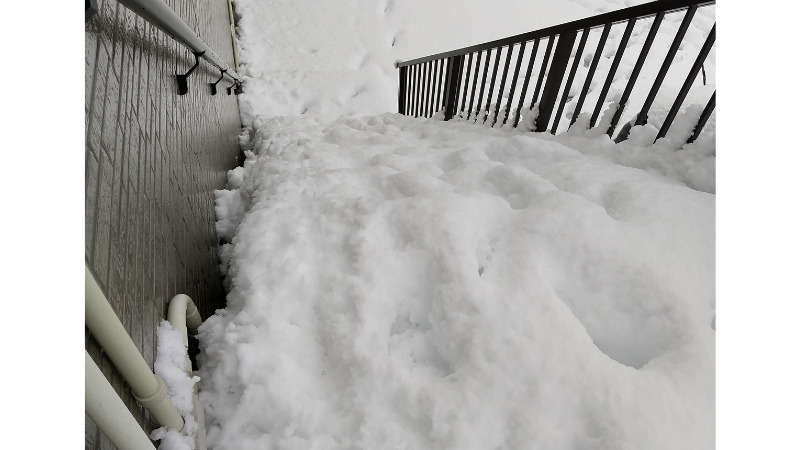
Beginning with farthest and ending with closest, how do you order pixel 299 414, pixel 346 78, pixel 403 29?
1. pixel 403 29
2. pixel 346 78
3. pixel 299 414

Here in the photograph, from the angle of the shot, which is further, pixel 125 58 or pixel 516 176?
pixel 516 176

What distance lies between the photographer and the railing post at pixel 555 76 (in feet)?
7.72

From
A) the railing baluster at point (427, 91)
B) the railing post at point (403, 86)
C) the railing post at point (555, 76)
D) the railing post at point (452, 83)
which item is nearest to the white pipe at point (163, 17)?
the railing post at point (555, 76)

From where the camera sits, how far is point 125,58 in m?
1.26

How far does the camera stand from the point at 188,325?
1.51 m

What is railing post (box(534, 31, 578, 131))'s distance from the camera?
7.72 ft

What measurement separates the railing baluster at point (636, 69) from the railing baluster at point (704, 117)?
1.06ft

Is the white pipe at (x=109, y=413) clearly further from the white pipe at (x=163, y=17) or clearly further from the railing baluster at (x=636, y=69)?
the railing baluster at (x=636, y=69)

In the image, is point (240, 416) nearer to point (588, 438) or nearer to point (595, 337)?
point (588, 438)

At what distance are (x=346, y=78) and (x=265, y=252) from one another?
6.25 m

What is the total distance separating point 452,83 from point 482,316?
3.14m

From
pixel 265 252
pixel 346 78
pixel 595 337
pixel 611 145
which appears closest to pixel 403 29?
pixel 346 78

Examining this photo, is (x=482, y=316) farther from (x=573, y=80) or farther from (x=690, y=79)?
(x=573, y=80)

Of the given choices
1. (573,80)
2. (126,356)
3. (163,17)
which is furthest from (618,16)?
(126,356)
